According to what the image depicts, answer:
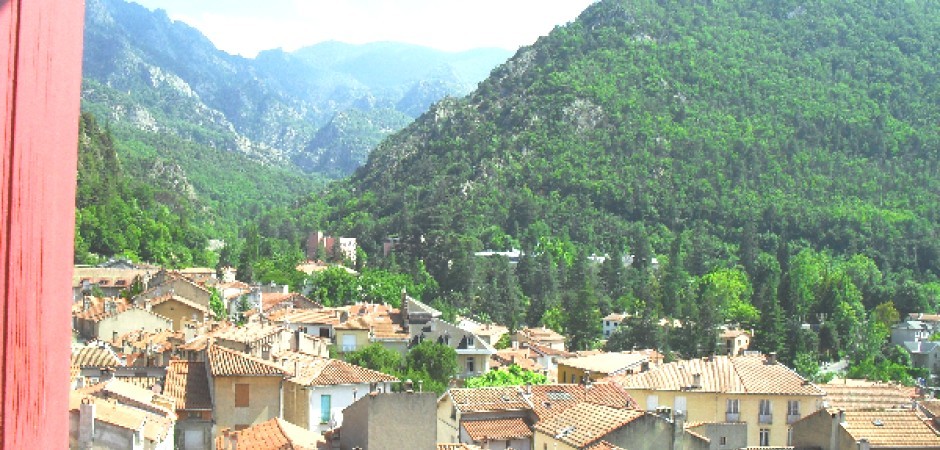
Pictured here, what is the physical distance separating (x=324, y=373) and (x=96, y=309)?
1730cm

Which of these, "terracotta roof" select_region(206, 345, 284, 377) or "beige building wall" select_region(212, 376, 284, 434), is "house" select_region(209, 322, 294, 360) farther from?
"terracotta roof" select_region(206, 345, 284, 377)

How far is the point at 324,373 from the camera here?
28016 millimetres

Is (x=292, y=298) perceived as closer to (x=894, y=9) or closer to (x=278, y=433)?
(x=278, y=433)

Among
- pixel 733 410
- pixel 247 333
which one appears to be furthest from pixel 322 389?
pixel 733 410

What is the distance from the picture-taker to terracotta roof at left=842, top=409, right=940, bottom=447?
25125 millimetres

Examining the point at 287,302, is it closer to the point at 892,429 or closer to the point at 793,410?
the point at 793,410

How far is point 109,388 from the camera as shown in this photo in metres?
19.5

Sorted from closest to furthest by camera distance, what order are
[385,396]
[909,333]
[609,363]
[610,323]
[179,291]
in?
[385,396] < [609,363] < [179,291] < [909,333] < [610,323]

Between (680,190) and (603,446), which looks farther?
→ (680,190)

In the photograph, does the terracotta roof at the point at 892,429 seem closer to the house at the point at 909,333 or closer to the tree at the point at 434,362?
the tree at the point at 434,362

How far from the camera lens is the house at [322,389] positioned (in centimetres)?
2683

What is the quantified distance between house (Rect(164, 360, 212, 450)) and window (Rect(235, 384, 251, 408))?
527mm

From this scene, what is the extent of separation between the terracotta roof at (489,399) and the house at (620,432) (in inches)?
169

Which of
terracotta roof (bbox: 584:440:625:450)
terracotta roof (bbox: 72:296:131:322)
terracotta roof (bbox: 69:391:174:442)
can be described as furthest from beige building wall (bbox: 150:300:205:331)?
terracotta roof (bbox: 69:391:174:442)
